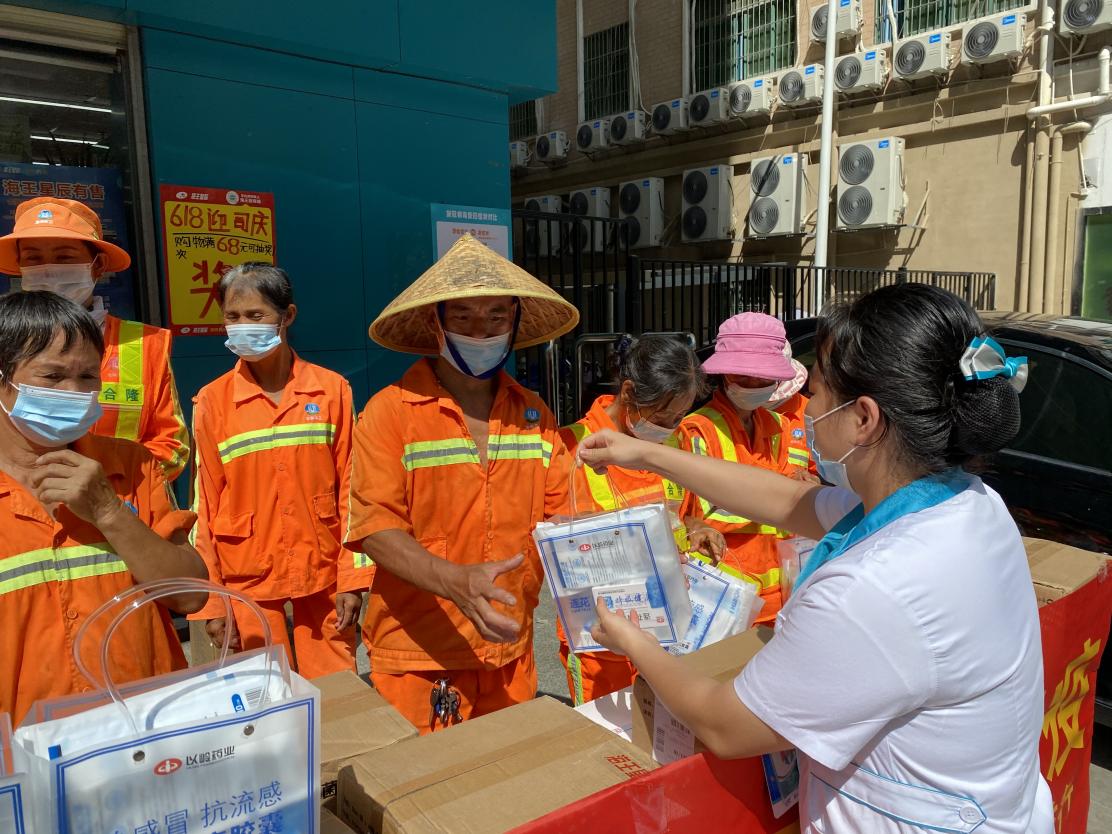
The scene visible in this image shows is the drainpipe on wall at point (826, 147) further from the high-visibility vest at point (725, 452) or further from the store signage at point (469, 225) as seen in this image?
the high-visibility vest at point (725, 452)

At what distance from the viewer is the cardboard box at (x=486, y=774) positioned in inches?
48.4

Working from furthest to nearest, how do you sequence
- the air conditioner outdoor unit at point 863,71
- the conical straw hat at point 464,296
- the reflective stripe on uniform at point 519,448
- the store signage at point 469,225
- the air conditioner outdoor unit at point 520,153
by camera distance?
the air conditioner outdoor unit at point 520,153 → the air conditioner outdoor unit at point 863,71 → the store signage at point 469,225 → the reflective stripe on uniform at point 519,448 → the conical straw hat at point 464,296

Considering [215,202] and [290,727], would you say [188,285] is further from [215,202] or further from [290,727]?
[290,727]

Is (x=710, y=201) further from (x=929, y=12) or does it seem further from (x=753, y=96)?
(x=929, y=12)

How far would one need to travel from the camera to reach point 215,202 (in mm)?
4672

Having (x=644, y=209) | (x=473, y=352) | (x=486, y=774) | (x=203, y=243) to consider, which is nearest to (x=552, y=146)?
(x=644, y=209)

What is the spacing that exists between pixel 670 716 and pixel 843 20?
508 inches

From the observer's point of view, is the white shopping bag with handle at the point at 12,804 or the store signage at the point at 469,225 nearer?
the white shopping bag with handle at the point at 12,804

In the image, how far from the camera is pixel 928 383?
1.24 metres

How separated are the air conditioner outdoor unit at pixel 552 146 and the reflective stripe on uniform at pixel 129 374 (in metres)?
13.9

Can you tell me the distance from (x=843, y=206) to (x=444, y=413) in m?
11.4

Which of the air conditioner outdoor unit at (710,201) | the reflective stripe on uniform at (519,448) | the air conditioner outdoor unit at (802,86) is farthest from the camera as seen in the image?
the air conditioner outdoor unit at (710,201)

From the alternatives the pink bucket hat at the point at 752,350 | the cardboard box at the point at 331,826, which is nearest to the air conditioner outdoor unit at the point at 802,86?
the pink bucket hat at the point at 752,350

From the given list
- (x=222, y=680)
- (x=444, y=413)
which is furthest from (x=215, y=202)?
(x=222, y=680)
